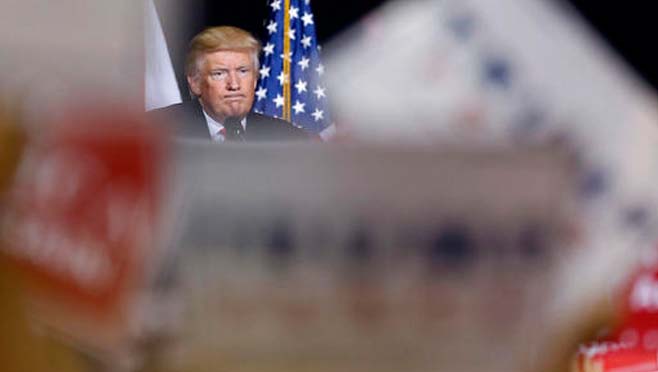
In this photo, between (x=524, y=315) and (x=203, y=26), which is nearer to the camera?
(x=524, y=315)

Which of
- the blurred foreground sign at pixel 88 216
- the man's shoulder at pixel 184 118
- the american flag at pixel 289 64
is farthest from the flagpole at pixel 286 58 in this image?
the blurred foreground sign at pixel 88 216

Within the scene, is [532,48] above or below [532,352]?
above

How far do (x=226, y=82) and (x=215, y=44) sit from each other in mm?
52

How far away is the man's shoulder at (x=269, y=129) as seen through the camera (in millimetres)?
983

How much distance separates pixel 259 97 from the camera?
109cm

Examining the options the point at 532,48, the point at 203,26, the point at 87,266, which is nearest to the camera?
the point at 532,48

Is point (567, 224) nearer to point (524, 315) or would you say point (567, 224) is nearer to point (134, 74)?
point (524, 315)

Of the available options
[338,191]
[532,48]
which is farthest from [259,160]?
[532,48]

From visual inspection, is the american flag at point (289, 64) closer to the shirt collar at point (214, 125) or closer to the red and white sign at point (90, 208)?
the shirt collar at point (214, 125)

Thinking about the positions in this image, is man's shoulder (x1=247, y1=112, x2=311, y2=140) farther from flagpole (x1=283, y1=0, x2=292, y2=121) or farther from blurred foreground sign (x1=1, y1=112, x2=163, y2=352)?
blurred foreground sign (x1=1, y1=112, x2=163, y2=352)

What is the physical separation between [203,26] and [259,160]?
47 cm

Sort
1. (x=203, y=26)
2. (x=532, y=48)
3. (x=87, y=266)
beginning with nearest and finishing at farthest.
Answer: (x=532, y=48), (x=87, y=266), (x=203, y=26)

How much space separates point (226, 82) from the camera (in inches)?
37.4

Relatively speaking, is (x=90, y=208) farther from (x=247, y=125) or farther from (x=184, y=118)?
(x=247, y=125)
